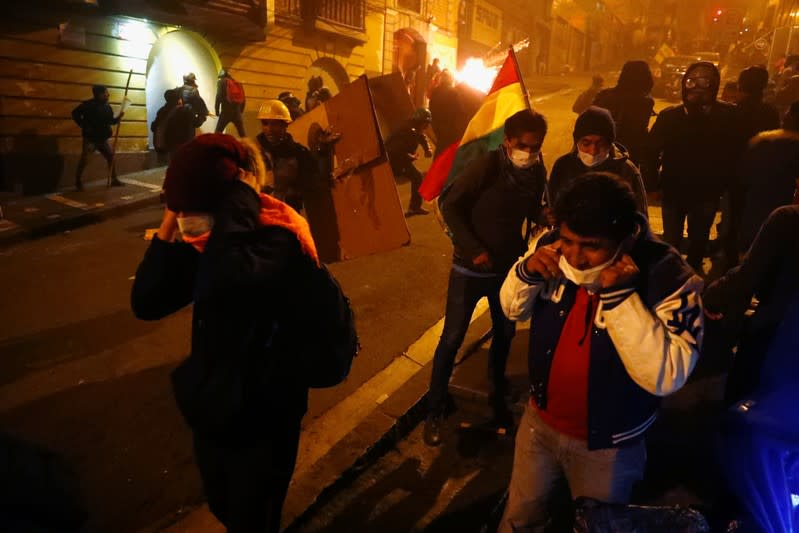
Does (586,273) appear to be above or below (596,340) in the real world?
above

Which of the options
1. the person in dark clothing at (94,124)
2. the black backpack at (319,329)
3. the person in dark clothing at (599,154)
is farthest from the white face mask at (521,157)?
the person in dark clothing at (94,124)

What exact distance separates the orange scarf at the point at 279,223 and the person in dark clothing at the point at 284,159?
2.83 m

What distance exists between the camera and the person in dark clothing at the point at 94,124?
10516mm

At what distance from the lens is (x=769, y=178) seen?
4371 mm

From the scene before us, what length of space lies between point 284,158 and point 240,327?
3.37 m

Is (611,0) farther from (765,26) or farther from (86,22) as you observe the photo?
(86,22)

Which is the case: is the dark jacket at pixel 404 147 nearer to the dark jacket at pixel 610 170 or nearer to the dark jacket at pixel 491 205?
the dark jacket at pixel 610 170

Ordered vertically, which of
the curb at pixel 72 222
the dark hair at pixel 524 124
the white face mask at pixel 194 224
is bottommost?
the curb at pixel 72 222

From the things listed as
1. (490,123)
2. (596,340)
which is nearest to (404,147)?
(490,123)

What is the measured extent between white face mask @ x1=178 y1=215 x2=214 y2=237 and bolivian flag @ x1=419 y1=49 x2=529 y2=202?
2.15m

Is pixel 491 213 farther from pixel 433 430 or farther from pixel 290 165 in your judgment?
pixel 290 165

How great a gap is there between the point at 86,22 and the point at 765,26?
36867 mm

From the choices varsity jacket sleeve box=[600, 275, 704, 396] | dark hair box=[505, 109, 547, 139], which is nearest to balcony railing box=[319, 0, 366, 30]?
dark hair box=[505, 109, 547, 139]

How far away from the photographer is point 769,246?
8.77 ft
